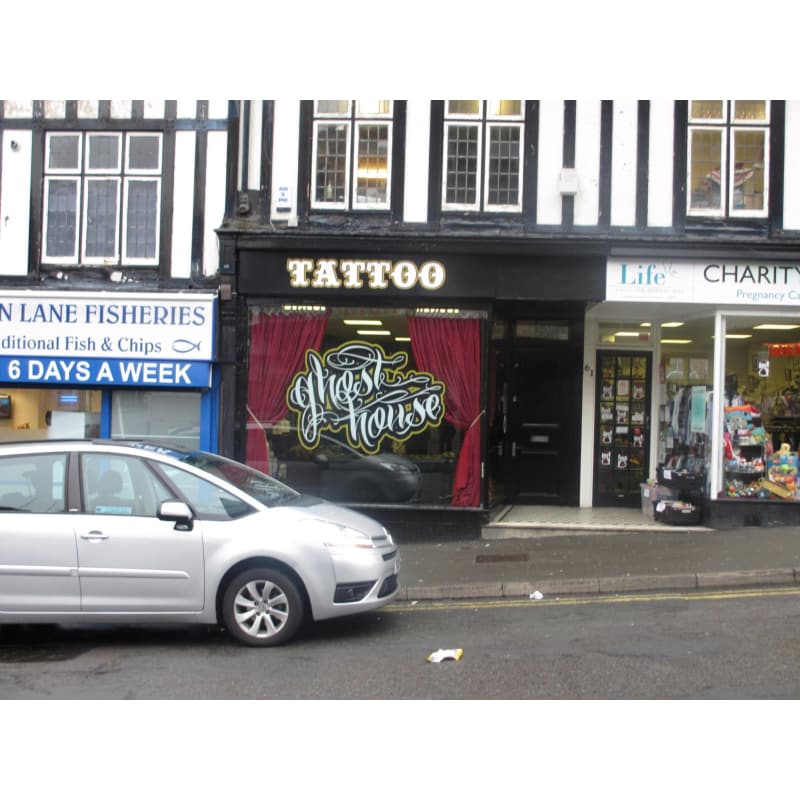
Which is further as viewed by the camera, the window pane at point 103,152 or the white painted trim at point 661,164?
the window pane at point 103,152

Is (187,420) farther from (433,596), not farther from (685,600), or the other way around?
(685,600)

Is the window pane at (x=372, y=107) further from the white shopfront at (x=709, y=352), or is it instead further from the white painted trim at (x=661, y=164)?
the white shopfront at (x=709, y=352)

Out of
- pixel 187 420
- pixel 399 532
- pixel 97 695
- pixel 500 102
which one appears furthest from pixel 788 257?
pixel 97 695

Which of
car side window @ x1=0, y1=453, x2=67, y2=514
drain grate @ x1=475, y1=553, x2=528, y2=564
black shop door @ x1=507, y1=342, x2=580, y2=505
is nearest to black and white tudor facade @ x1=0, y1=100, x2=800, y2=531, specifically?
black shop door @ x1=507, y1=342, x2=580, y2=505

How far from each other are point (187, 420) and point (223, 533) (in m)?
6.18

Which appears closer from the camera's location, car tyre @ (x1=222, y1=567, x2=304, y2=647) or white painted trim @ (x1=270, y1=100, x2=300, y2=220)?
car tyre @ (x1=222, y1=567, x2=304, y2=647)

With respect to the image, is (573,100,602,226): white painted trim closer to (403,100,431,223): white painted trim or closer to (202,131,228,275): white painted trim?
(403,100,431,223): white painted trim

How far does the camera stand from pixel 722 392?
12.8 m

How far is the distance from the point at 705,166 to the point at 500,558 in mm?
6069

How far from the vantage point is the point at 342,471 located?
1295cm

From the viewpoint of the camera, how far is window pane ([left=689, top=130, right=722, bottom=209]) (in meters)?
12.6

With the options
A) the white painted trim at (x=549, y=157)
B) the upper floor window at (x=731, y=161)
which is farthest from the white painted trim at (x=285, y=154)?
the upper floor window at (x=731, y=161)

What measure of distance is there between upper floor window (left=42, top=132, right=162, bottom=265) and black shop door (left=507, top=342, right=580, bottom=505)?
588 cm

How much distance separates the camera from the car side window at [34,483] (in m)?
7.62
